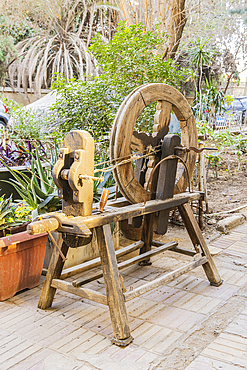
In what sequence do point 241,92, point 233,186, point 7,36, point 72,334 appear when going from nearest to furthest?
Result: 1. point 72,334
2. point 233,186
3. point 7,36
4. point 241,92

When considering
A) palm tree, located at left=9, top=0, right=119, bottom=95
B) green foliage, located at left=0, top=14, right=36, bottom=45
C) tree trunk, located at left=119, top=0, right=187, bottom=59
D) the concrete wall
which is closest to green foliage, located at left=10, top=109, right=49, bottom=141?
tree trunk, located at left=119, top=0, right=187, bottom=59

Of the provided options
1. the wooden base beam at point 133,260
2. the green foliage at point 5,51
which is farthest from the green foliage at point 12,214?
the green foliage at point 5,51

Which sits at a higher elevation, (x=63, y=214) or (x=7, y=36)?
(x=7, y=36)

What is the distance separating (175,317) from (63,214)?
1.14 meters

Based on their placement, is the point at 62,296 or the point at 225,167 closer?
the point at 62,296

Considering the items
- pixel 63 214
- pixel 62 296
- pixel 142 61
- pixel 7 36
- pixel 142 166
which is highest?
pixel 7 36

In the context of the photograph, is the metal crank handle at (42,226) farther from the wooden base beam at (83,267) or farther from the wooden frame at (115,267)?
the wooden base beam at (83,267)

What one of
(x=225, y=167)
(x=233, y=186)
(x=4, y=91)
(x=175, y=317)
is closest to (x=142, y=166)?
(x=175, y=317)

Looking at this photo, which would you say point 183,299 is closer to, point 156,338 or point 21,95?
point 156,338

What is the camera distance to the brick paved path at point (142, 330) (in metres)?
2.11

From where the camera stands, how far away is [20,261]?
2928 millimetres

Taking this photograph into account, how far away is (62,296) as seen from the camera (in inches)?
117

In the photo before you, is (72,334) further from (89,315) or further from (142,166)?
(142,166)

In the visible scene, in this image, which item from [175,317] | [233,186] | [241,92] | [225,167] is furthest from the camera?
[241,92]
